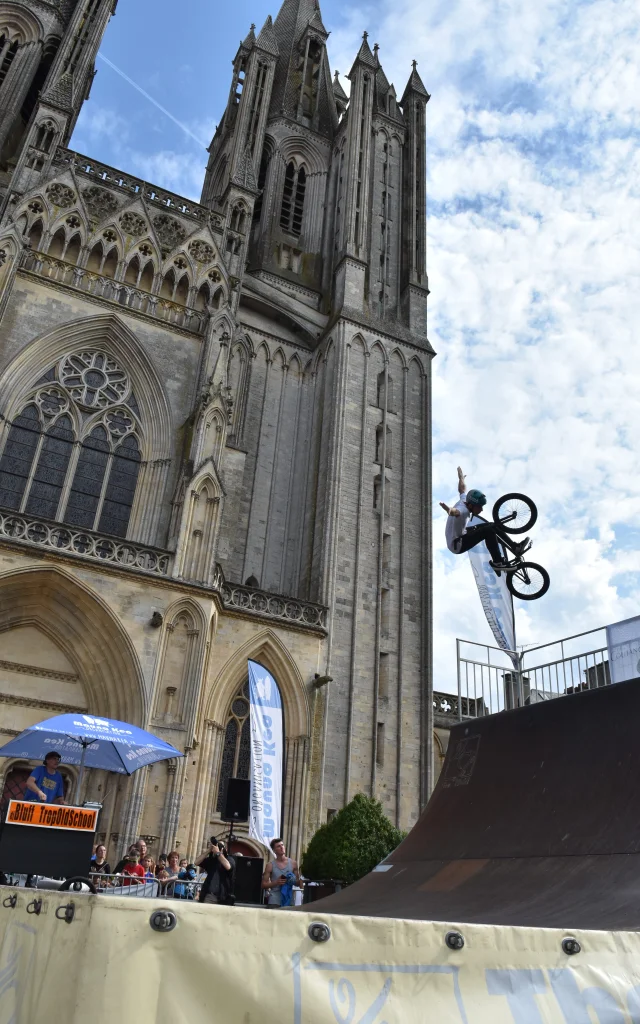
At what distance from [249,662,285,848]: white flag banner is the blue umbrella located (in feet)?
14.8

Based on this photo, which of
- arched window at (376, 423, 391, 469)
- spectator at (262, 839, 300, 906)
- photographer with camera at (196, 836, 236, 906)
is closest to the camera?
photographer with camera at (196, 836, 236, 906)

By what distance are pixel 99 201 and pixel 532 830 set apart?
65.7ft

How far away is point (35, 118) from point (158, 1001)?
23.5 meters

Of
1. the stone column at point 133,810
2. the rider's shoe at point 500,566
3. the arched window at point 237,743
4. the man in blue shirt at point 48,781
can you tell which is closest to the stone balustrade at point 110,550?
the arched window at point 237,743

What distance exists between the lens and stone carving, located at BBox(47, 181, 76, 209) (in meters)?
19.2

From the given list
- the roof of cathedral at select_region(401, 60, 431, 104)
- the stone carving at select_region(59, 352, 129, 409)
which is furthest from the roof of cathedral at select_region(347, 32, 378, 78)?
the stone carving at select_region(59, 352, 129, 409)

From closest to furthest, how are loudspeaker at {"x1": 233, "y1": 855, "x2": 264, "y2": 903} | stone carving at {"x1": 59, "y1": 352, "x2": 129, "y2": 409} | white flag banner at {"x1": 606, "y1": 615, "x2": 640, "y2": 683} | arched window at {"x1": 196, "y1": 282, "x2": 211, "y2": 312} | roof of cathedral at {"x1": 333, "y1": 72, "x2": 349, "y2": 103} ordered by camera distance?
white flag banner at {"x1": 606, "y1": 615, "x2": 640, "y2": 683}, loudspeaker at {"x1": 233, "y1": 855, "x2": 264, "y2": 903}, stone carving at {"x1": 59, "y1": 352, "x2": 129, "y2": 409}, arched window at {"x1": 196, "y1": 282, "x2": 211, "y2": 312}, roof of cathedral at {"x1": 333, "y1": 72, "x2": 349, "y2": 103}

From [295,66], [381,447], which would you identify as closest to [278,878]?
[381,447]

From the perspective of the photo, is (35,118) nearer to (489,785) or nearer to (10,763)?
(10,763)

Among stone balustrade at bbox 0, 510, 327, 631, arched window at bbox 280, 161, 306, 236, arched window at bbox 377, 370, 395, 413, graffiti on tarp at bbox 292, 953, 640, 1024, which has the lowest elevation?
graffiti on tarp at bbox 292, 953, 640, 1024

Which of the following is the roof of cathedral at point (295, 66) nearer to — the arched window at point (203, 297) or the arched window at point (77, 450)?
the arched window at point (203, 297)

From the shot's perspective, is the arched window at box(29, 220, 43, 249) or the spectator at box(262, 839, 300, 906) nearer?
the spectator at box(262, 839, 300, 906)

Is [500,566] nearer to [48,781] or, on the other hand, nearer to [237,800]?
[237,800]

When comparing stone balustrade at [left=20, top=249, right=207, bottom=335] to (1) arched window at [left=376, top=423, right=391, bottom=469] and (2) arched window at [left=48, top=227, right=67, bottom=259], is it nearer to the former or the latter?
(2) arched window at [left=48, top=227, right=67, bottom=259]
